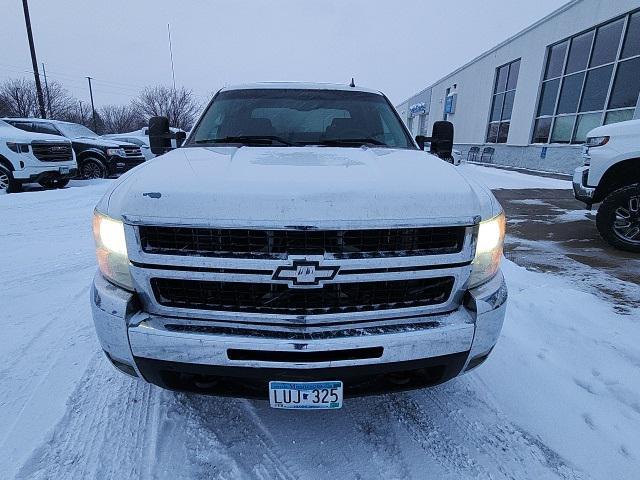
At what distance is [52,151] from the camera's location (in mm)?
9250

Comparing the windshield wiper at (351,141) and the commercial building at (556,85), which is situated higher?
the commercial building at (556,85)

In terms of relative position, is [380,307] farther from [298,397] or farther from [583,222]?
[583,222]

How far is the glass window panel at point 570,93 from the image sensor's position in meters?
13.3

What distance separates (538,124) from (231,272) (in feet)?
58.0

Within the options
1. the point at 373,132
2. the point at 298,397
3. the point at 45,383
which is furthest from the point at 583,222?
the point at 45,383

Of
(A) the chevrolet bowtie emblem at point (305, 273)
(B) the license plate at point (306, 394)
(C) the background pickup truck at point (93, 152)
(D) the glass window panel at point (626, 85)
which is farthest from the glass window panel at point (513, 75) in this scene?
(B) the license plate at point (306, 394)

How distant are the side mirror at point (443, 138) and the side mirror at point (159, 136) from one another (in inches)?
89.8

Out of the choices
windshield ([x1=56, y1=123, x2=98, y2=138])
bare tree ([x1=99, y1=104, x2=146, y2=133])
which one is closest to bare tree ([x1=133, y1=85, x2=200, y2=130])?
bare tree ([x1=99, y1=104, x2=146, y2=133])

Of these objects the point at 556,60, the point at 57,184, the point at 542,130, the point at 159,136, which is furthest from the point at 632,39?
the point at 57,184

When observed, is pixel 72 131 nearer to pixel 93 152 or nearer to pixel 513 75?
pixel 93 152

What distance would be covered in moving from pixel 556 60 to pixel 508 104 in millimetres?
3584

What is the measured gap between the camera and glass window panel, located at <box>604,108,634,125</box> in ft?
36.6

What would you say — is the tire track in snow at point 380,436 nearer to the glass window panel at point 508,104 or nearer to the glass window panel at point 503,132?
the glass window panel at point 503,132

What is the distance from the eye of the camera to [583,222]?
6.92 meters
